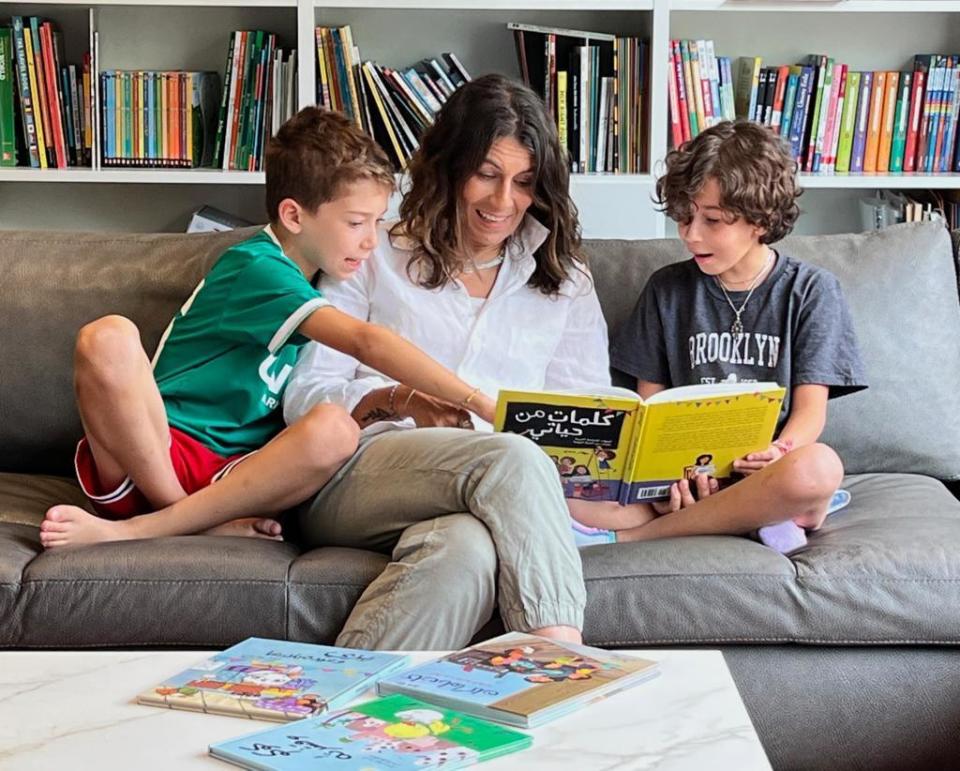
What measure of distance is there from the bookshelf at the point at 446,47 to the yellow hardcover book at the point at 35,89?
0.06 meters

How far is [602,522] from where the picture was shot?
6.83 ft

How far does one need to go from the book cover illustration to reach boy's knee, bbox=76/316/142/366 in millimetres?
516

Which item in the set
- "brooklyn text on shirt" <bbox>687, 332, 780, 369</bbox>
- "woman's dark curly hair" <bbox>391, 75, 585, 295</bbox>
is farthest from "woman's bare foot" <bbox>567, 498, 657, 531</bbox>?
"woman's dark curly hair" <bbox>391, 75, 585, 295</bbox>

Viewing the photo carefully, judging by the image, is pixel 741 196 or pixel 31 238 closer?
pixel 741 196

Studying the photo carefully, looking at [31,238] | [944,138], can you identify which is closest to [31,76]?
[31,238]

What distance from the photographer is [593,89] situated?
3.20 m

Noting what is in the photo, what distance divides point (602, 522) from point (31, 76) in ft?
6.20

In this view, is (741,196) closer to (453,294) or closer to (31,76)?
(453,294)

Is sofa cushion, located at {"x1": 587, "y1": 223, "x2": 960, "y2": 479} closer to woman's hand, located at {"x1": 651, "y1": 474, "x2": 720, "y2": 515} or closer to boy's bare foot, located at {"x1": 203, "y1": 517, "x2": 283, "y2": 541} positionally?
woman's hand, located at {"x1": 651, "y1": 474, "x2": 720, "y2": 515}

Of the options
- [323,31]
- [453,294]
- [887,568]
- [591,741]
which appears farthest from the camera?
[323,31]

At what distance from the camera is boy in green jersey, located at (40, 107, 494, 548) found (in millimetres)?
1914

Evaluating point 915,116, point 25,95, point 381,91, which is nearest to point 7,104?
point 25,95

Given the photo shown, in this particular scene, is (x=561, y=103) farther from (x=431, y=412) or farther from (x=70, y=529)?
(x=70, y=529)

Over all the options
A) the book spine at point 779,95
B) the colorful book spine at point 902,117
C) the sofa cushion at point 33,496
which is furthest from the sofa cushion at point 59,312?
the colorful book spine at point 902,117
